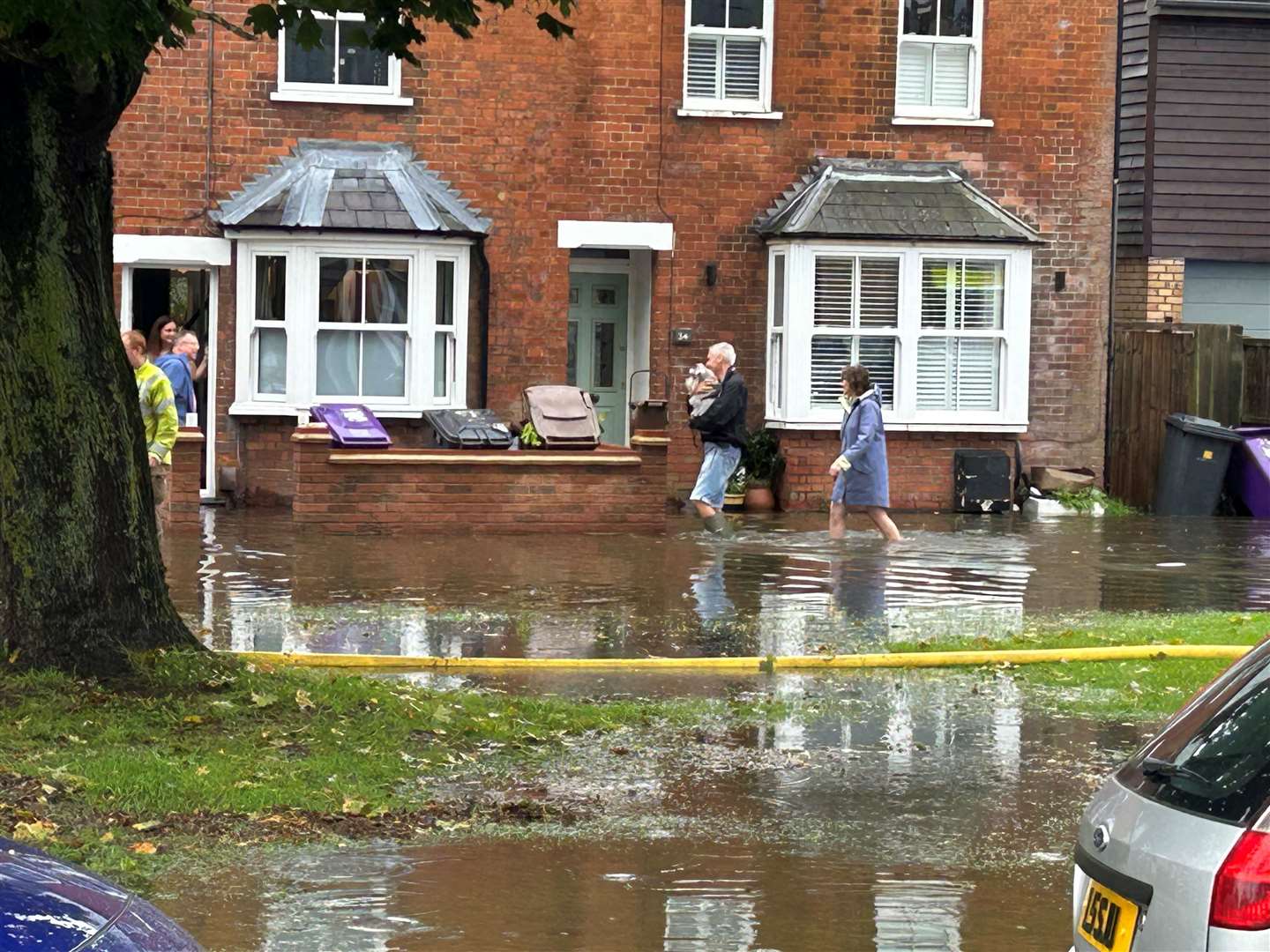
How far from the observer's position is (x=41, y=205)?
8703 mm

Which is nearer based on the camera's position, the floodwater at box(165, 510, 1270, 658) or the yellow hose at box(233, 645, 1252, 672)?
the yellow hose at box(233, 645, 1252, 672)

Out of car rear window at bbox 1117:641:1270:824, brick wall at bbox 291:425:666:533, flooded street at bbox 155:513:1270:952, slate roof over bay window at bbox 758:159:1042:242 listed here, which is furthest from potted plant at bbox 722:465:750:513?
car rear window at bbox 1117:641:1270:824

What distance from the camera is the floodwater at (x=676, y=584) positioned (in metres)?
11.8

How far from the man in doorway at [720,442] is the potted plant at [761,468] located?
9.48 ft

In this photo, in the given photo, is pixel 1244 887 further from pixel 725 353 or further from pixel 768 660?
pixel 725 353

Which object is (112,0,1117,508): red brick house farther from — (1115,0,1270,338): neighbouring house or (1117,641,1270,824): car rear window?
(1117,641,1270,824): car rear window

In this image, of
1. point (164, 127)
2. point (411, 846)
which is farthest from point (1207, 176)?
point (411, 846)

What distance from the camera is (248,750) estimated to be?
809 cm

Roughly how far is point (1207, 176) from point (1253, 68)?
1.40 metres

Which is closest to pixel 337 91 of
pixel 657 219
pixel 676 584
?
pixel 657 219

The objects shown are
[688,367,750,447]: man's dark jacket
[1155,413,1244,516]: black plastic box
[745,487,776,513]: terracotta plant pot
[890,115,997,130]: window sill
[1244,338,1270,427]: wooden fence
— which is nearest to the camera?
[688,367,750,447]: man's dark jacket

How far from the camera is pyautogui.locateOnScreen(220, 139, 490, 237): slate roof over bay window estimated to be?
64.5 feet

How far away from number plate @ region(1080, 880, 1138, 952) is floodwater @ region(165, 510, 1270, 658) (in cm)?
691

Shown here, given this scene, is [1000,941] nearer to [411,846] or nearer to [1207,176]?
[411,846]
